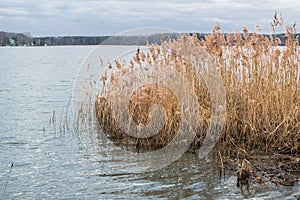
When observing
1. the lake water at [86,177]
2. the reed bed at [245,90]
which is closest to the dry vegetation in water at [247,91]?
the reed bed at [245,90]

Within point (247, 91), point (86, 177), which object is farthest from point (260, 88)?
point (86, 177)

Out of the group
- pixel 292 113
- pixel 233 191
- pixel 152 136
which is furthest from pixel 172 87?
pixel 233 191

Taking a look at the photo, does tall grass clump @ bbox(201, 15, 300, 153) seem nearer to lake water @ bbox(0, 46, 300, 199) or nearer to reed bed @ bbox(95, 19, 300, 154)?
reed bed @ bbox(95, 19, 300, 154)

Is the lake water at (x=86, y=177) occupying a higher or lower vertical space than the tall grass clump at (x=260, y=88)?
lower

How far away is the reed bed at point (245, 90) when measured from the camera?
6.30 metres

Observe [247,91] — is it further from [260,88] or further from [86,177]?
[86,177]

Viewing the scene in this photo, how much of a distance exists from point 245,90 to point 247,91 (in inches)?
1.6

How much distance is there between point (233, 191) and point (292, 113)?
1.76 metres

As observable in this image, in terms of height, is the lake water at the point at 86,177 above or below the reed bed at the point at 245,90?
below

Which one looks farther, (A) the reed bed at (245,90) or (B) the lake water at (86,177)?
(A) the reed bed at (245,90)

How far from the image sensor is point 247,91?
6621mm

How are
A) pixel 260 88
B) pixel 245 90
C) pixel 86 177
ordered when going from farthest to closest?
pixel 245 90
pixel 260 88
pixel 86 177

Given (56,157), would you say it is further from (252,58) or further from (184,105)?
(252,58)

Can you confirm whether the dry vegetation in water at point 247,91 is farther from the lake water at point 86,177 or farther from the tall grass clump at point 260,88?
the lake water at point 86,177
